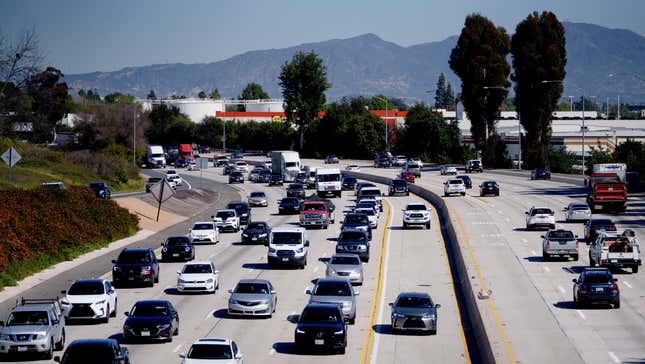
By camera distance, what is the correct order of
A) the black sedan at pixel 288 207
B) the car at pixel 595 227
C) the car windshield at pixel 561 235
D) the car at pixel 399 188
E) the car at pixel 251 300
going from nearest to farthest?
the car at pixel 251 300
the car windshield at pixel 561 235
the car at pixel 595 227
the black sedan at pixel 288 207
the car at pixel 399 188

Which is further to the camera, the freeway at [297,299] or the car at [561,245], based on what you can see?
the car at [561,245]

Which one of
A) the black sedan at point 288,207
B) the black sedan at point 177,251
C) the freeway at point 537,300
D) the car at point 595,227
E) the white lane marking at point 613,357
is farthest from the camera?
the black sedan at point 288,207

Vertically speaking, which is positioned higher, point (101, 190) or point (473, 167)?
point (473, 167)

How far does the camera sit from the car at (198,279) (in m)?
40.8

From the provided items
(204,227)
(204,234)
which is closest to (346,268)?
(204,234)

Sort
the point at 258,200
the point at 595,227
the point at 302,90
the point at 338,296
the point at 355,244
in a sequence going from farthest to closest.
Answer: the point at 302,90
the point at 258,200
the point at 595,227
the point at 355,244
the point at 338,296

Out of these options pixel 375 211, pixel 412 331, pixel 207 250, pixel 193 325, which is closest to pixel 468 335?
pixel 412 331

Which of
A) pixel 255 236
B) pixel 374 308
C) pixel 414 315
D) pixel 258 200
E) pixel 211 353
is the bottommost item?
pixel 374 308

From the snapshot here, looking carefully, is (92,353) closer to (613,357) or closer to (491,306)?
(613,357)

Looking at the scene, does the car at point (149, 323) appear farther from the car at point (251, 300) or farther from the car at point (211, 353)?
the car at point (211, 353)

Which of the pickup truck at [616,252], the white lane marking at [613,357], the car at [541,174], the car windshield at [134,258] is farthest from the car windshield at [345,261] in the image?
the car at [541,174]

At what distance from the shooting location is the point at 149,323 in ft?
98.5

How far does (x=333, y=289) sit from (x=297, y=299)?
5334 millimetres

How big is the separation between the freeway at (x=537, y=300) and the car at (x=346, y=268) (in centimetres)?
482
